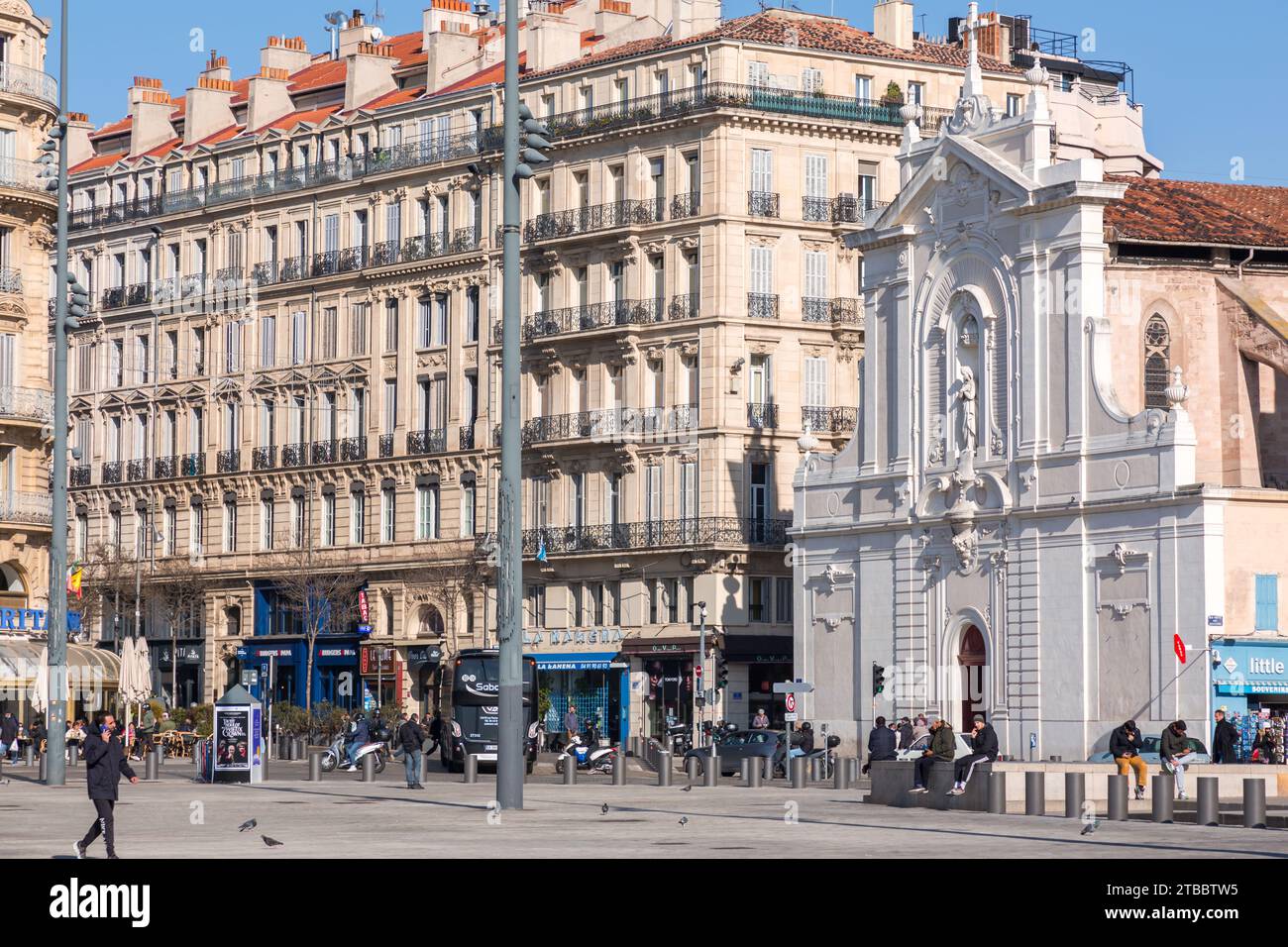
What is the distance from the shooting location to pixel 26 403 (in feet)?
205

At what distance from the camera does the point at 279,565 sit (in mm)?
90938

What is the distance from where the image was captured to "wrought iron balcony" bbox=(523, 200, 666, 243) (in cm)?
8000

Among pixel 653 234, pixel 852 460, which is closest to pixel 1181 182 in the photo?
pixel 852 460

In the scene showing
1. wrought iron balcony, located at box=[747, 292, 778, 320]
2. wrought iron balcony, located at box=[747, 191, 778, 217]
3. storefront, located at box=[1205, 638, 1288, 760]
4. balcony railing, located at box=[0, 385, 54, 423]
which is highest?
wrought iron balcony, located at box=[747, 191, 778, 217]

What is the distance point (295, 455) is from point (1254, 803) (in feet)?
196

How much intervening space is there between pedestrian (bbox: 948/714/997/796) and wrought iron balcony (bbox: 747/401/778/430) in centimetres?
3560

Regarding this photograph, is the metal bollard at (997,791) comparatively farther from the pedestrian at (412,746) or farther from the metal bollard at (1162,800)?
the pedestrian at (412,746)

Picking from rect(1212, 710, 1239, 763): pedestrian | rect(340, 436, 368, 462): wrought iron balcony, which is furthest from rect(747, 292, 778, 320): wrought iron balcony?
rect(1212, 710, 1239, 763): pedestrian

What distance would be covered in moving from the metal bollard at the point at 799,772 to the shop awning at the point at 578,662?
2897 cm

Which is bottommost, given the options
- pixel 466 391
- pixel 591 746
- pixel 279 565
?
pixel 591 746

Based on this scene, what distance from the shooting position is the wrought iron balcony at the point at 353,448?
291 ft

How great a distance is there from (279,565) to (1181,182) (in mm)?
36234

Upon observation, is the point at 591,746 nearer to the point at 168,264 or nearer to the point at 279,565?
the point at 279,565

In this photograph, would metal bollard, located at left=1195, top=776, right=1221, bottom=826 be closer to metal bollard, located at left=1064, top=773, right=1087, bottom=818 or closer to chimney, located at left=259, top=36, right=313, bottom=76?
metal bollard, located at left=1064, top=773, right=1087, bottom=818
